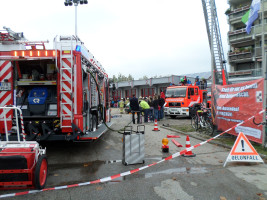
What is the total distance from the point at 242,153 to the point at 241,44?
117 ft

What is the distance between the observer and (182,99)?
56.6ft

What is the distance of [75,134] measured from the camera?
248 inches

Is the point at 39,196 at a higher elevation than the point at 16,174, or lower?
lower

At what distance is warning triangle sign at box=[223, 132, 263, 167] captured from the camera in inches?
219

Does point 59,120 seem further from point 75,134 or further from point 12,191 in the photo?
point 12,191

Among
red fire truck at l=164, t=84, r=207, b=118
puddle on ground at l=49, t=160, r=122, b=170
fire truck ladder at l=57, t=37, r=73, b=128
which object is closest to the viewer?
puddle on ground at l=49, t=160, r=122, b=170

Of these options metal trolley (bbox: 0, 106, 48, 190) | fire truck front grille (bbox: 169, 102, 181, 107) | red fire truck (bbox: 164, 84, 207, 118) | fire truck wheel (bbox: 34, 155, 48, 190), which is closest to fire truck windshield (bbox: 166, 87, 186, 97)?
Result: red fire truck (bbox: 164, 84, 207, 118)

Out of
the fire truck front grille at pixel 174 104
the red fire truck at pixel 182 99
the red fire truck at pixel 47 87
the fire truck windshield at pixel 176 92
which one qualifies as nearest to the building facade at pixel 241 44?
the red fire truck at pixel 182 99

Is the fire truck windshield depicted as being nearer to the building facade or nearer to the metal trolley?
the metal trolley

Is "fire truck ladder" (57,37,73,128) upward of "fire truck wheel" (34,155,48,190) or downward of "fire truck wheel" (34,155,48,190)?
upward

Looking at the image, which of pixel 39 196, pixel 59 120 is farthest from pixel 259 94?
pixel 39 196

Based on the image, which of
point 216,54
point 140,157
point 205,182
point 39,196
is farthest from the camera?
point 216,54

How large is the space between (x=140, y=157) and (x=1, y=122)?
13.1 ft

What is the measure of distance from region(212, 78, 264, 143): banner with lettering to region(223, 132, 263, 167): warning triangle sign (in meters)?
1.40
